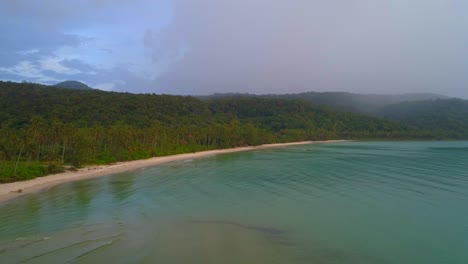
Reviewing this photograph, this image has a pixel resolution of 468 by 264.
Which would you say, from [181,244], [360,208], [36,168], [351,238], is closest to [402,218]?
[360,208]

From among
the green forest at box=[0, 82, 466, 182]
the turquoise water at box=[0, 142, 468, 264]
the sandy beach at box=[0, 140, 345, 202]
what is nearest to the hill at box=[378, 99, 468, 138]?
the green forest at box=[0, 82, 466, 182]

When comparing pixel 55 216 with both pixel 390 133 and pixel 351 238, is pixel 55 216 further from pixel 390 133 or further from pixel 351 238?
pixel 390 133

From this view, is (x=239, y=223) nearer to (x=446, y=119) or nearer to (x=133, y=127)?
(x=133, y=127)

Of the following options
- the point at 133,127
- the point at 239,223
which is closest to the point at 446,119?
the point at 133,127

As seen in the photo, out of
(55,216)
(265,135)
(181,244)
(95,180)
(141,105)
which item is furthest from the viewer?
(265,135)

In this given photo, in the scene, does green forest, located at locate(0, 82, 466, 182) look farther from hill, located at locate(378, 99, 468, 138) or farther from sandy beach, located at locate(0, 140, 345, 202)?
hill, located at locate(378, 99, 468, 138)

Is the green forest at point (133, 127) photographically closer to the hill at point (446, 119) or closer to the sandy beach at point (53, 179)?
the sandy beach at point (53, 179)
